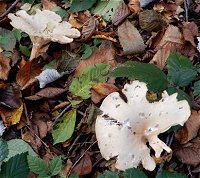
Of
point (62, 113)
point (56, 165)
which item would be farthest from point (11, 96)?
point (56, 165)

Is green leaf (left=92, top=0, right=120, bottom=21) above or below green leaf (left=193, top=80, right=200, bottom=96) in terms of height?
above

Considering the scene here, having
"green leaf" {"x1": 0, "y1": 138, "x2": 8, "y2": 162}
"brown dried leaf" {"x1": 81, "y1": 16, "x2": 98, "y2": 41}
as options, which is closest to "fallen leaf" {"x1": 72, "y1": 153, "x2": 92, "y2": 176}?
"green leaf" {"x1": 0, "y1": 138, "x2": 8, "y2": 162}

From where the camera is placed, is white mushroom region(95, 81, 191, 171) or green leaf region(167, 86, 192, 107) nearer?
white mushroom region(95, 81, 191, 171)

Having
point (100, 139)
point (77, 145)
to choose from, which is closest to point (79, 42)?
point (77, 145)

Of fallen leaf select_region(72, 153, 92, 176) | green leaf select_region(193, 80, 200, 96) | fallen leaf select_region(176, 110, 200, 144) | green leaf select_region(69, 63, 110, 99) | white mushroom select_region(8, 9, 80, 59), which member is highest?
white mushroom select_region(8, 9, 80, 59)

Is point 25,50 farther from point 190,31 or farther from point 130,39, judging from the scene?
point 190,31

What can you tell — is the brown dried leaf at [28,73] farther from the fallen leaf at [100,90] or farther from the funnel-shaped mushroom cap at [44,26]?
the fallen leaf at [100,90]

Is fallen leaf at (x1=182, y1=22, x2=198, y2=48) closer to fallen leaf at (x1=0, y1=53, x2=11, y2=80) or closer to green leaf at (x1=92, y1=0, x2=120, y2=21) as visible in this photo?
green leaf at (x1=92, y1=0, x2=120, y2=21)

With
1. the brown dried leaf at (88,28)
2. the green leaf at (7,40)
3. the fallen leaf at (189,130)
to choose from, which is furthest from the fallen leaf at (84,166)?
the green leaf at (7,40)
